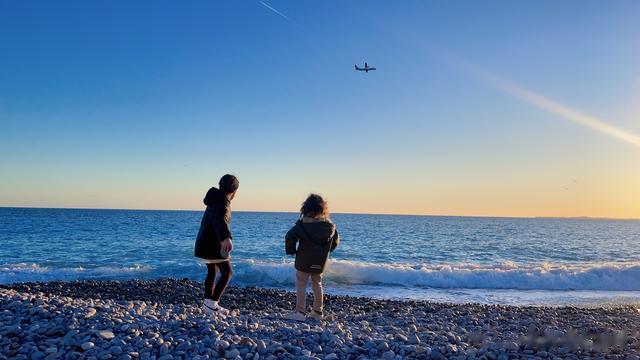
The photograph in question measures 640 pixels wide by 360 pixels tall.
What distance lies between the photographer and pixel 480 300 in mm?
13703

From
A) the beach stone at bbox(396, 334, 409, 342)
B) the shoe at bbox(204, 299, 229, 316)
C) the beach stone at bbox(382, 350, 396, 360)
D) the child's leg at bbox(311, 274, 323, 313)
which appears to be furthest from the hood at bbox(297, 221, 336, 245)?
the beach stone at bbox(382, 350, 396, 360)

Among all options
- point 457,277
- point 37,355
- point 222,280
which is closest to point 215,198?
point 222,280

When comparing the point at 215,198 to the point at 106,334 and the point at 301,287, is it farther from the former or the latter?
the point at 106,334

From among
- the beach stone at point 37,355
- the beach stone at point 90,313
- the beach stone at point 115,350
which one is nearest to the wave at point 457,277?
the beach stone at point 90,313

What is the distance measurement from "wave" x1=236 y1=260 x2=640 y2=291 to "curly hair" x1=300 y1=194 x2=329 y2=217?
9.61 meters

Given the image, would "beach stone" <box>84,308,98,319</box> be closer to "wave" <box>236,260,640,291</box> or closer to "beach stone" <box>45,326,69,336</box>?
"beach stone" <box>45,326,69,336</box>

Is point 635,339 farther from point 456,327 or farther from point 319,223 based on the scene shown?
point 319,223

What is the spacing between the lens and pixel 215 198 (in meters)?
7.39

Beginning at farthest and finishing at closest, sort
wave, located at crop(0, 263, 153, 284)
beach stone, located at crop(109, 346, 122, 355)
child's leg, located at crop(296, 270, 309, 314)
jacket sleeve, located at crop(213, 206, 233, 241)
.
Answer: wave, located at crop(0, 263, 153, 284), child's leg, located at crop(296, 270, 309, 314), jacket sleeve, located at crop(213, 206, 233, 241), beach stone, located at crop(109, 346, 122, 355)

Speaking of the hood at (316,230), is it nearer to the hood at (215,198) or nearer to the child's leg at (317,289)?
the child's leg at (317,289)

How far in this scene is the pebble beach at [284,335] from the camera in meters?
5.18

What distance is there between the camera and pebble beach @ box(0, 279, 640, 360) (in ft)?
17.0

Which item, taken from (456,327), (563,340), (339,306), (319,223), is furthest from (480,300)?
(319,223)

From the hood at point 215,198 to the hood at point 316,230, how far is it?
121cm
